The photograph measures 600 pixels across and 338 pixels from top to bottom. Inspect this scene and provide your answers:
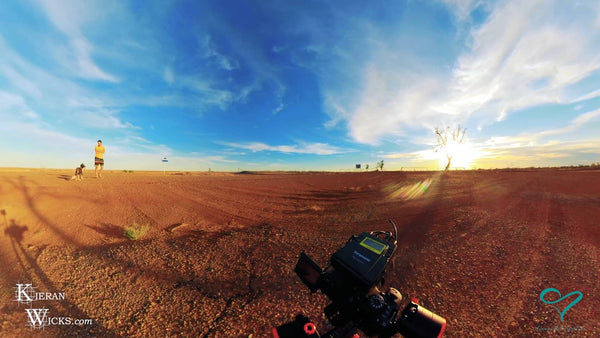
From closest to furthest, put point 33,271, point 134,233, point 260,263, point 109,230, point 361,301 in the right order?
1. point 361,301
2. point 33,271
3. point 260,263
4. point 134,233
5. point 109,230

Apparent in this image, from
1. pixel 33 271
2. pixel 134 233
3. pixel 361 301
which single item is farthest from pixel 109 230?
pixel 361 301

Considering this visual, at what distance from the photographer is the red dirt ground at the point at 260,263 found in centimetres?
→ 289

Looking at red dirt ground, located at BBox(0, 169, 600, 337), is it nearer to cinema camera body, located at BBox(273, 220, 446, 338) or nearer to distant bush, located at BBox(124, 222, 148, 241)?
distant bush, located at BBox(124, 222, 148, 241)

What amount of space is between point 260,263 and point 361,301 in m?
3.43

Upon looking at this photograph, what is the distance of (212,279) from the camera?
3861 millimetres

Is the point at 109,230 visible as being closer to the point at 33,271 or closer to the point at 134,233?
the point at 134,233

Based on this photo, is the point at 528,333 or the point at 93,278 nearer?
the point at 528,333

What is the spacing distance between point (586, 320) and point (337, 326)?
397 cm

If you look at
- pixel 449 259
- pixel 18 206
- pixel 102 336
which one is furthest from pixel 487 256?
pixel 18 206

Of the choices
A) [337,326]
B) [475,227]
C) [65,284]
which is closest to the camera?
[337,326]

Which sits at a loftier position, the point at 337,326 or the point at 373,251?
the point at 373,251

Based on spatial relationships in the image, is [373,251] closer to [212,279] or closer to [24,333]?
[212,279]

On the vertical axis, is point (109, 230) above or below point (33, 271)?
above

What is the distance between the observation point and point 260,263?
442 cm
